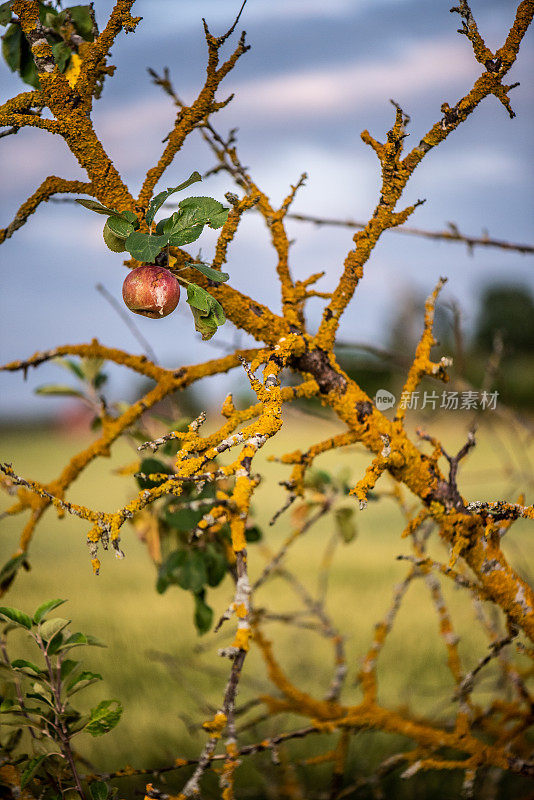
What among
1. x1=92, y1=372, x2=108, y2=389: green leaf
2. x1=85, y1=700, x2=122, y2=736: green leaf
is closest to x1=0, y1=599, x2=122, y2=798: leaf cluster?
x1=85, y1=700, x2=122, y2=736: green leaf

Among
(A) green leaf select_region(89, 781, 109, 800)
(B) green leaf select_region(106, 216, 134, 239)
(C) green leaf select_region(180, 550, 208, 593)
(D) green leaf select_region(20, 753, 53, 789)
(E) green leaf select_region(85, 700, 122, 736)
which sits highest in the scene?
(B) green leaf select_region(106, 216, 134, 239)

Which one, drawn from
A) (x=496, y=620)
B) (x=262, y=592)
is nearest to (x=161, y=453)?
(x=496, y=620)

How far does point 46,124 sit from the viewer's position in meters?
0.52

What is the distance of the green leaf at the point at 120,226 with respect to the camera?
45 centimetres

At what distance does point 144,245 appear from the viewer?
1.40 feet

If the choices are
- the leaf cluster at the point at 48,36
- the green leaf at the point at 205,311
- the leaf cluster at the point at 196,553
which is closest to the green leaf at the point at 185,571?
the leaf cluster at the point at 196,553

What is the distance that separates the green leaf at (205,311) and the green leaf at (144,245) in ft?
0.13

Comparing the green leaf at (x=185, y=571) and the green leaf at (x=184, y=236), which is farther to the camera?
the green leaf at (x=185, y=571)

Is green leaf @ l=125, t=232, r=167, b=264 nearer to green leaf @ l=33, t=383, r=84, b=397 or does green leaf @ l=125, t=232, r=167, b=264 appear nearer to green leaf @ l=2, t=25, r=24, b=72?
green leaf @ l=2, t=25, r=24, b=72

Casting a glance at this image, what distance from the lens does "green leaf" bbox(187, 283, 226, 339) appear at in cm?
45

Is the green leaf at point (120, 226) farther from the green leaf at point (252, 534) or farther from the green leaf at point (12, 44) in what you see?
the green leaf at point (252, 534)

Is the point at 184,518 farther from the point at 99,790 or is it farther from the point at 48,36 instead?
the point at 48,36

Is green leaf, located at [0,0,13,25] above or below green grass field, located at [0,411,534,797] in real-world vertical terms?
above

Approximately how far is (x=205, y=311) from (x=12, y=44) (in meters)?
0.28
